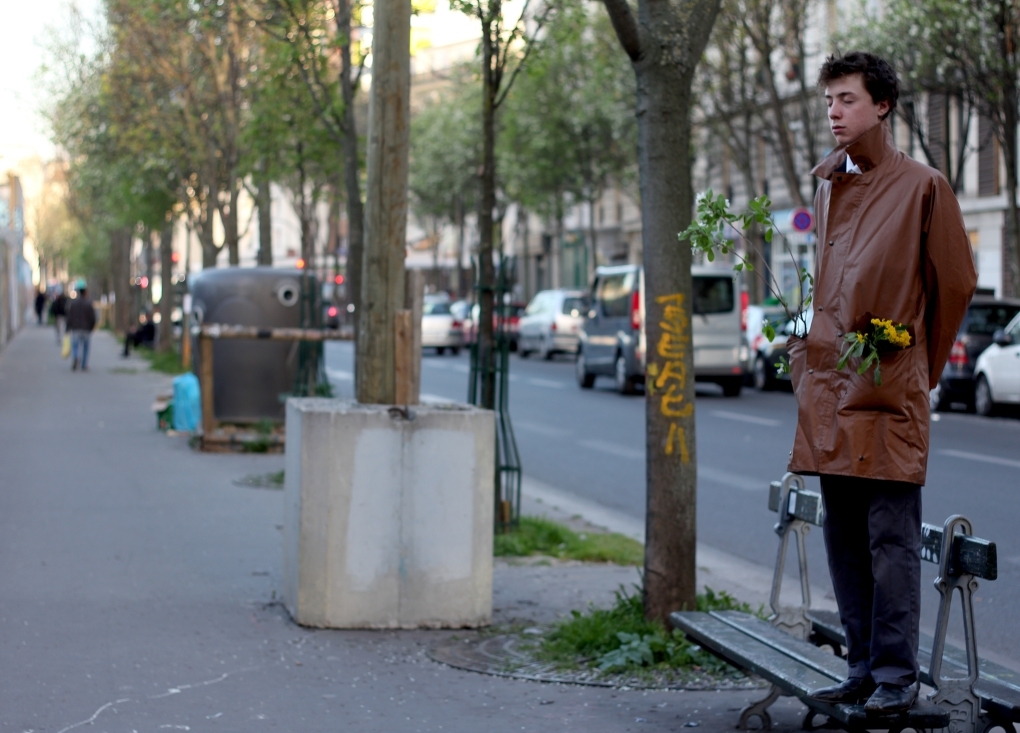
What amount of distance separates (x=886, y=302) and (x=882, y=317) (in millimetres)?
41

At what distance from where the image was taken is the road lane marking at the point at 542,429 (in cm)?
1778

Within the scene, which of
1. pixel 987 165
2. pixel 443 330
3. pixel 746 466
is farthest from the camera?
pixel 443 330

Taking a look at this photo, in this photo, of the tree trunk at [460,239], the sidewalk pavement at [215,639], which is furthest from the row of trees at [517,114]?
the tree trunk at [460,239]

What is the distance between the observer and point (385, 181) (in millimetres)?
7441

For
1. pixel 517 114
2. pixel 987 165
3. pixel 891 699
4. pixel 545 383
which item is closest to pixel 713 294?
pixel 545 383

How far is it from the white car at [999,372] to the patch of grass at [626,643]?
14.7 metres

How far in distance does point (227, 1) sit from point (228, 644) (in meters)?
12.4

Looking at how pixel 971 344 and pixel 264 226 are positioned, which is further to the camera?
pixel 264 226

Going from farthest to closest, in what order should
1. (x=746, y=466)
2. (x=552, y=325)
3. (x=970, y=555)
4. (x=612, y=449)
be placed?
(x=552, y=325) → (x=612, y=449) → (x=746, y=466) → (x=970, y=555)

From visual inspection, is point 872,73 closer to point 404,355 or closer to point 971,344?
point 404,355

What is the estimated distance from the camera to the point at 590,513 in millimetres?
11320

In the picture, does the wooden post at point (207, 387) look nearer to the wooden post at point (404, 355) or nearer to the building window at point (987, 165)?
the wooden post at point (404, 355)

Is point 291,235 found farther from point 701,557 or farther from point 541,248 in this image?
point 701,557

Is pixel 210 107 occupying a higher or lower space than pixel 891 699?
higher
